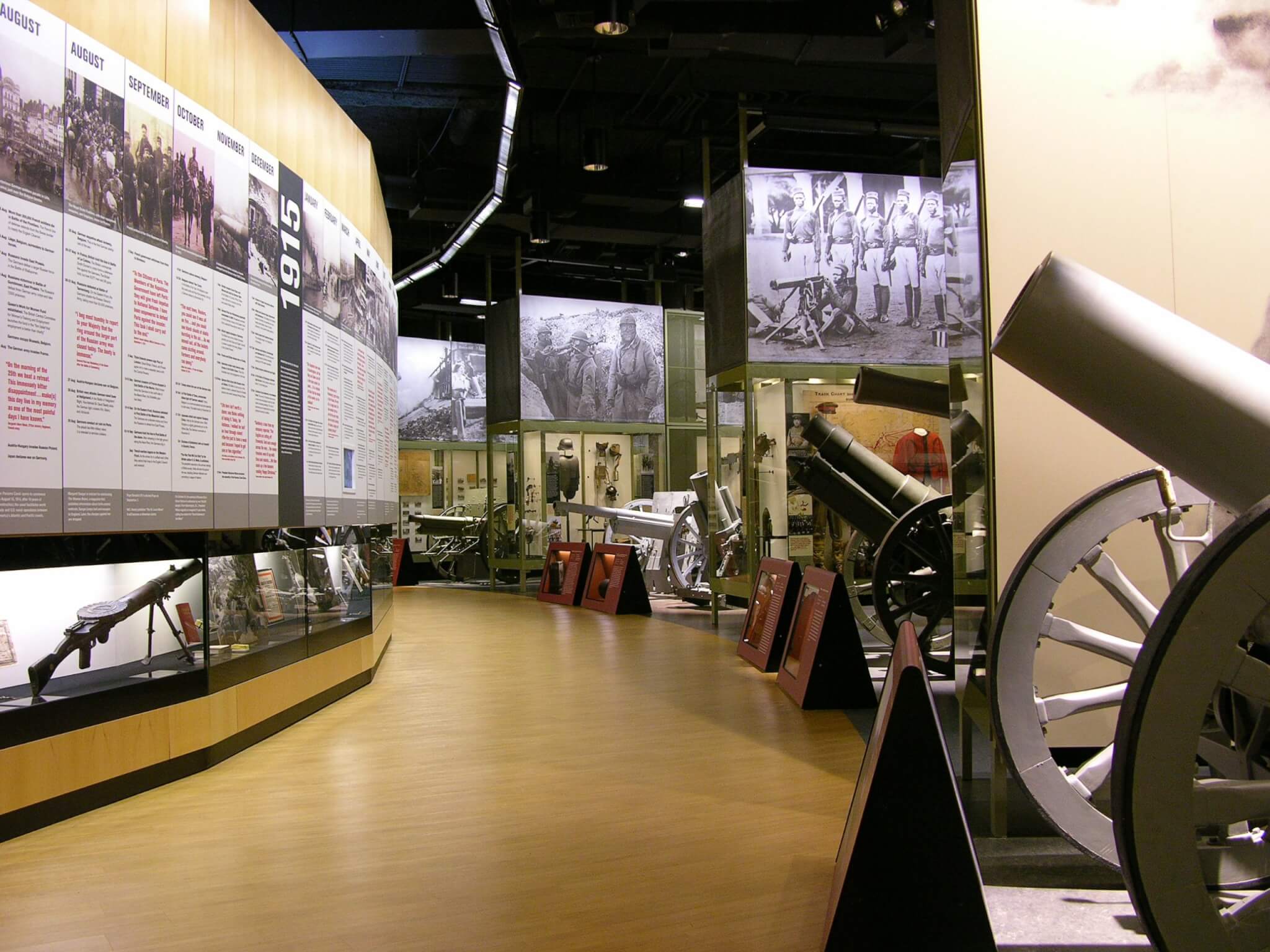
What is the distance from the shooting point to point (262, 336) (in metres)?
5.89

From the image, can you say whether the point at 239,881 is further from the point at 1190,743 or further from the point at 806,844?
the point at 1190,743

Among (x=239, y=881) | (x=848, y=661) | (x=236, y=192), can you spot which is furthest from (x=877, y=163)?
(x=239, y=881)

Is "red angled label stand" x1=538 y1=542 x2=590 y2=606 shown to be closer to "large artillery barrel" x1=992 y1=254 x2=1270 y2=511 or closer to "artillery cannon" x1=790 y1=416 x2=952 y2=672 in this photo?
"artillery cannon" x1=790 y1=416 x2=952 y2=672

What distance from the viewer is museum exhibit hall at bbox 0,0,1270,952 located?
7.80 feet

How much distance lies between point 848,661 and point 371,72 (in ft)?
29.4

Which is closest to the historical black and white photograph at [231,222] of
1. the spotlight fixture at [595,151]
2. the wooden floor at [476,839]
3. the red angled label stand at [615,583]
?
Result: the wooden floor at [476,839]

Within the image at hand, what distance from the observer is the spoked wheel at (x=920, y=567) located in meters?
6.93

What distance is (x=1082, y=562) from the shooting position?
3373 millimetres

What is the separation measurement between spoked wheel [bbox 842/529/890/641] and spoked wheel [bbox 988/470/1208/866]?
4.16 m

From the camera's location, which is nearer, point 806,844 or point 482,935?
point 482,935

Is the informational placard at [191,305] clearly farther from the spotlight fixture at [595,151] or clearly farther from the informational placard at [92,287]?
the spotlight fixture at [595,151]

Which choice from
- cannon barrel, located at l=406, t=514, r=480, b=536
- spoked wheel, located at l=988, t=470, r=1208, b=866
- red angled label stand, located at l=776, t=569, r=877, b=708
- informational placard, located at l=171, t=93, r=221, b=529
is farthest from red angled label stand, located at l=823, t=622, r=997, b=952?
cannon barrel, located at l=406, t=514, r=480, b=536

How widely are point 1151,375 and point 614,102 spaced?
11.8 m

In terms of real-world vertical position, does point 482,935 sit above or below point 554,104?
below
